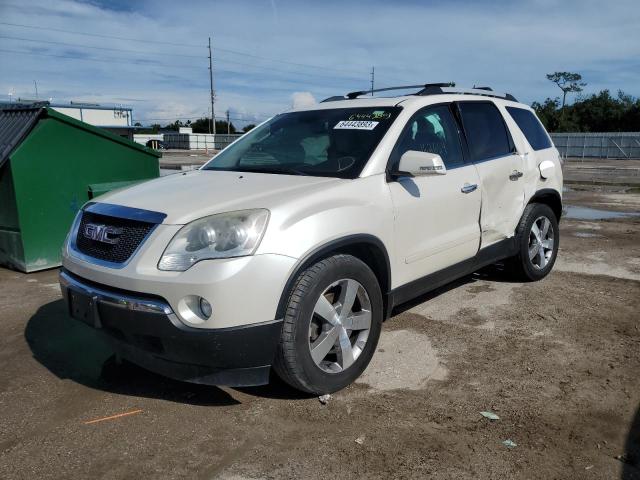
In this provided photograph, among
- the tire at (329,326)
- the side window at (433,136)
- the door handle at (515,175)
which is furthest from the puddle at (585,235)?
the tire at (329,326)

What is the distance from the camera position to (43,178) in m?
5.95

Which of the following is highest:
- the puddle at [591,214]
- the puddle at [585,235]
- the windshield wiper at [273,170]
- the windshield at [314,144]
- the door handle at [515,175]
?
the windshield at [314,144]

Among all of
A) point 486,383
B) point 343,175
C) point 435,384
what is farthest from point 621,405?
point 343,175

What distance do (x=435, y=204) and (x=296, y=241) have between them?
1.37m

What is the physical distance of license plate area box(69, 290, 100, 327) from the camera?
9.55 feet

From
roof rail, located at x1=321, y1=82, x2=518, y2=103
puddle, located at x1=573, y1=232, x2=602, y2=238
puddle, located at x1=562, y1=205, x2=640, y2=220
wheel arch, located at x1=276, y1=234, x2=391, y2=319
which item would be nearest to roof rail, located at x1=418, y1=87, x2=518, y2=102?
roof rail, located at x1=321, y1=82, x2=518, y2=103

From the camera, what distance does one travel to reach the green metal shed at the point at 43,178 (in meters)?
5.76

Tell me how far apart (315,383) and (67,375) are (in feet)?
5.60

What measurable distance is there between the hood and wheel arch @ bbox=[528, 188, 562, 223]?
270 centimetres

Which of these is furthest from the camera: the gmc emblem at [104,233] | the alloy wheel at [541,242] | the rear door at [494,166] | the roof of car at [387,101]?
the alloy wheel at [541,242]

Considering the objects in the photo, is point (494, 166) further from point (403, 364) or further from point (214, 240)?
point (214, 240)

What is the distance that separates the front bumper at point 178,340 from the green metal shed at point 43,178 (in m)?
3.43

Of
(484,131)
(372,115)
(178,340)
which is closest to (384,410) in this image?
(178,340)

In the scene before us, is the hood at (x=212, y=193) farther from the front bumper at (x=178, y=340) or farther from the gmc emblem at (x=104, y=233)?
the front bumper at (x=178, y=340)
